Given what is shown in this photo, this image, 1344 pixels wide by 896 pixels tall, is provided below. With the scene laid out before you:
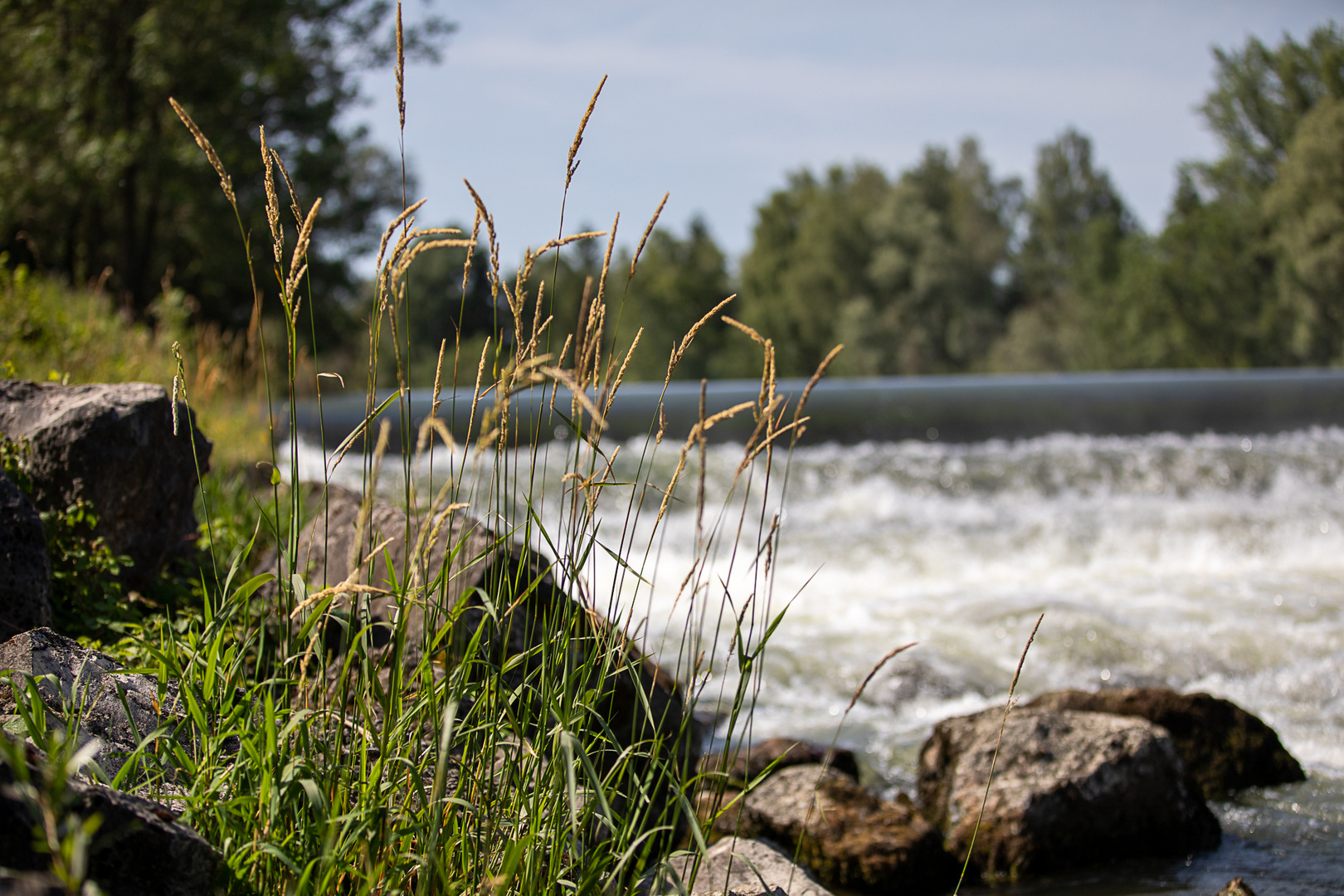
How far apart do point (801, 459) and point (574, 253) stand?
178ft

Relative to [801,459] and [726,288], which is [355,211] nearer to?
[801,459]

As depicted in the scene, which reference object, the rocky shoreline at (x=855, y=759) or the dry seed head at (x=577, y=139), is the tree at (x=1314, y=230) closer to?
the rocky shoreline at (x=855, y=759)

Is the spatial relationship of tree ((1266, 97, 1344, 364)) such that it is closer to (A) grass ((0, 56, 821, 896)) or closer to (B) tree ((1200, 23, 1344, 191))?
(B) tree ((1200, 23, 1344, 191))

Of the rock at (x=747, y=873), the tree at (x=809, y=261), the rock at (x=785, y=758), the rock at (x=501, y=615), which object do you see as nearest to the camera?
the rock at (x=501, y=615)

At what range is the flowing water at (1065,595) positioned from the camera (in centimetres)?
398

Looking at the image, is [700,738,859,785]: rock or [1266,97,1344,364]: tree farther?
[1266,97,1344,364]: tree

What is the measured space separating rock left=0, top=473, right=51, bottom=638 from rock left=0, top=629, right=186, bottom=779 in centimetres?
62

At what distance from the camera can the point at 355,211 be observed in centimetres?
2036

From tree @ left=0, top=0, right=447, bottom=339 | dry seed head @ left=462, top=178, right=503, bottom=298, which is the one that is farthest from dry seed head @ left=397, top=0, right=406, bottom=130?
tree @ left=0, top=0, right=447, bottom=339

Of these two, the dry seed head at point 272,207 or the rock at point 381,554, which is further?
the rock at point 381,554

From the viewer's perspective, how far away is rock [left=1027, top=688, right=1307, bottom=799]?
4.05 m

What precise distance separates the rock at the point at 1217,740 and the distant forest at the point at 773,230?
3145mm

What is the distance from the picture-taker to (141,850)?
144 centimetres

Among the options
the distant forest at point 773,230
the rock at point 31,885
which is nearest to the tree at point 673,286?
the distant forest at point 773,230
